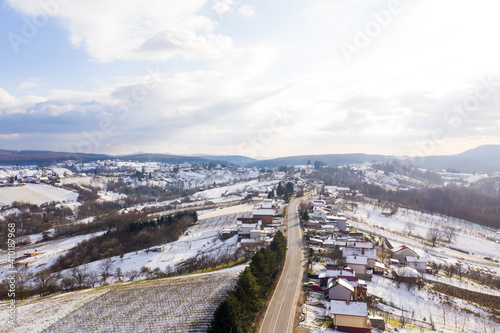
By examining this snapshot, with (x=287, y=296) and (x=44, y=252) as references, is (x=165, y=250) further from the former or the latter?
(x=287, y=296)

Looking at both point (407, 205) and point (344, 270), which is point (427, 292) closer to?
point (344, 270)

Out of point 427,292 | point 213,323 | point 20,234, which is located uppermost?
point 213,323

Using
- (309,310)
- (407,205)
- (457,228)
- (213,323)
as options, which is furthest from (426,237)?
(213,323)

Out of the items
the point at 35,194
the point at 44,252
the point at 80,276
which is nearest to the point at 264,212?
the point at 80,276

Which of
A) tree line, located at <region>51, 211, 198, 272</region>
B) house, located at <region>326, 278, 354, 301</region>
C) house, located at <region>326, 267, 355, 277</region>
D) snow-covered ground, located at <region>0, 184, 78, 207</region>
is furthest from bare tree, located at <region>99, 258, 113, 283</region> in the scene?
snow-covered ground, located at <region>0, 184, 78, 207</region>

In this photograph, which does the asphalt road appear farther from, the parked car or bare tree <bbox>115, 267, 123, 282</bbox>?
bare tree <bbox>115, 267, 123, 282</bbox>

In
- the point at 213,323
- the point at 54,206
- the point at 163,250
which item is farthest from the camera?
the point at 54,206
